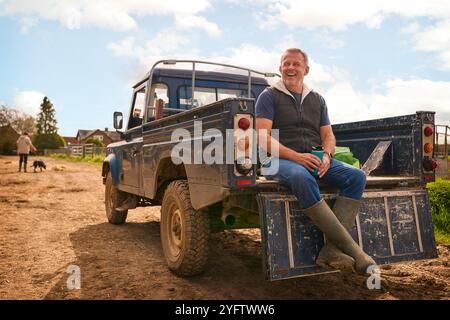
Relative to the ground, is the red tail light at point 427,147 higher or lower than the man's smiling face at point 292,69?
lower

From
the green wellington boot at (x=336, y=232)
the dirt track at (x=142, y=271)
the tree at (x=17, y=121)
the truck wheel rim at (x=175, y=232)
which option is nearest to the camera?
the green wellington boot at (x=336, y=232)

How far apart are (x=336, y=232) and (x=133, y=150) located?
3.10 meters

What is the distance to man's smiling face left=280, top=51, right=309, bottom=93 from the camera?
10.9ft

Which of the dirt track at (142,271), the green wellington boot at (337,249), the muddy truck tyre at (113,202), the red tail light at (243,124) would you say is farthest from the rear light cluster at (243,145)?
the muddy truck tyre at (113,202)

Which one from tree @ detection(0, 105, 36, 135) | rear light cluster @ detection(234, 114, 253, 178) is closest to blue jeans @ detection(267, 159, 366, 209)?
rear light cluster @ detection(234, 114, 253, 178)

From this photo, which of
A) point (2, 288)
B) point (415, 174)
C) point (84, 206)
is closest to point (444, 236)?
point (415, 174)

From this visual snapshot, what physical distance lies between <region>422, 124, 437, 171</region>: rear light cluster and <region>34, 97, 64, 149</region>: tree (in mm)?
72220

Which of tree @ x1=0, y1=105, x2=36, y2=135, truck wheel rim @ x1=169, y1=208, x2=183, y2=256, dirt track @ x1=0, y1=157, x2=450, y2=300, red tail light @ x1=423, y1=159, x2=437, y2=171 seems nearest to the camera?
dirt track @ x1=0, y1=157, x2=450, y2=300

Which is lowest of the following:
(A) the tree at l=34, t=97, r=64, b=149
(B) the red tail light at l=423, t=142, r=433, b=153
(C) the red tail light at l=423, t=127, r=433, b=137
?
(B) the red tail light at l=423, t=142, r=433, b=153

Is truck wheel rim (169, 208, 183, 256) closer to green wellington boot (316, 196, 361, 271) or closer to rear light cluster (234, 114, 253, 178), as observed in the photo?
rear light cluster (234, 114, 253, 178)

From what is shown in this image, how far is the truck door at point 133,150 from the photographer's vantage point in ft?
15.9

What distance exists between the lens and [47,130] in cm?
7431

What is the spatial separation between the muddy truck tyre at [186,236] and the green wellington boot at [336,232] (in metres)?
1.01

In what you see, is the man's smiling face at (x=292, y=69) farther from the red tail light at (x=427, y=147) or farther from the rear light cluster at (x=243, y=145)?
the red tail light at (x=427, y=147)
